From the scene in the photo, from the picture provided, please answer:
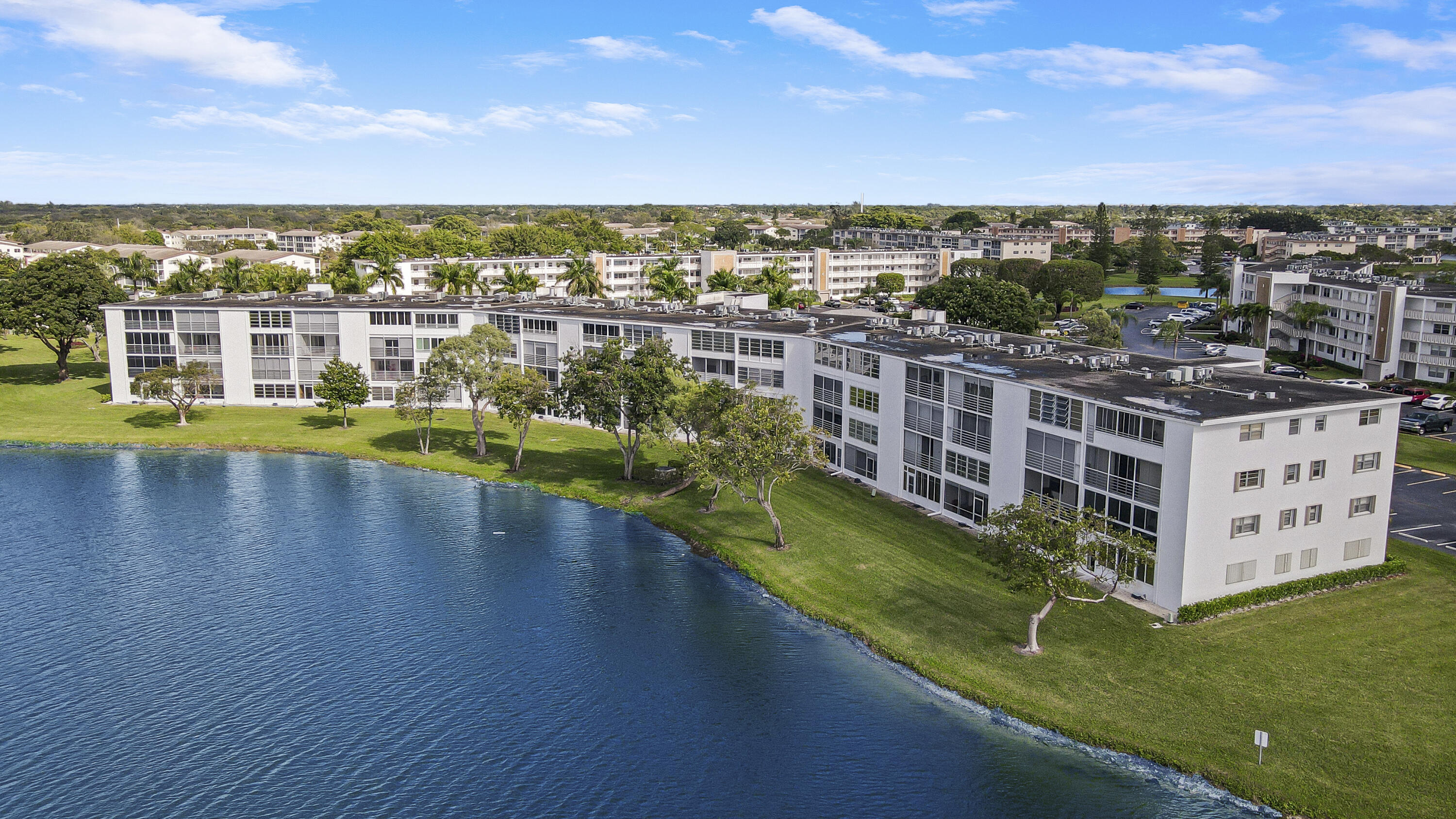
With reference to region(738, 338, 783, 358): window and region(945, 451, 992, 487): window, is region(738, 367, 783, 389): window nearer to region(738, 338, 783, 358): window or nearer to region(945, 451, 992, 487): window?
region(738, 338, 783, 358): window

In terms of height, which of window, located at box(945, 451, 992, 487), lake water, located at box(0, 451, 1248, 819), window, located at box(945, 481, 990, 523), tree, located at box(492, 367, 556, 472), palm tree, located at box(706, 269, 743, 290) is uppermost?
palm tree, located at box(706, 269, 743, 290)

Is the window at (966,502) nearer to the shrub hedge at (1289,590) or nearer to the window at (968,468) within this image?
the window at (968,468)

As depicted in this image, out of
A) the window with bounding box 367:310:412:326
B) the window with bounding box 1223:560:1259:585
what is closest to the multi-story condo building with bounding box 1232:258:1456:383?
the window with bounding box 1223:560:1259:585

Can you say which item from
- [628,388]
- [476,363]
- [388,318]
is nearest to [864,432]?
[628,388]

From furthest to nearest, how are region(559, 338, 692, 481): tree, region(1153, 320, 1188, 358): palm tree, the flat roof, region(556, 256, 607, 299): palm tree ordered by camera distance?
region(1153, 320, 1188, 358): palm tree → region(556, 256, 607, 299): palm tree → region(559, 338, 692, 481): tree → the flat roof

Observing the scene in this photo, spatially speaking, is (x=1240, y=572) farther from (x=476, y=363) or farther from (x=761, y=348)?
(x=476, y=363)

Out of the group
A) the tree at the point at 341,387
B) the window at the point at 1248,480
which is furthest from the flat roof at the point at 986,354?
the tree at the point at 341,387
